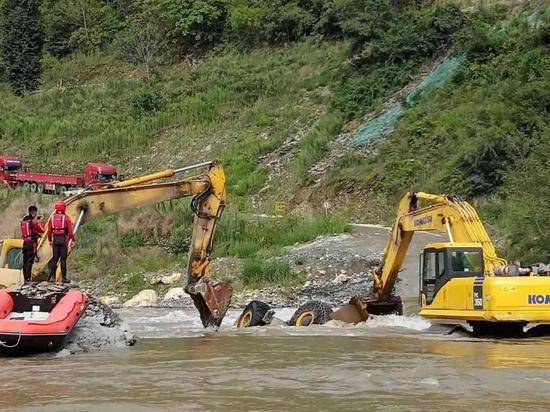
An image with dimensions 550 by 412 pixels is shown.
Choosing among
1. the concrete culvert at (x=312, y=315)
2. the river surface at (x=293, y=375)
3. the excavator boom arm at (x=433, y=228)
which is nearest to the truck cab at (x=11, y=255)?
the river surface at (x=293, y=375)

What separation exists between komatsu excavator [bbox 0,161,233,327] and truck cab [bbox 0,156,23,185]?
36.3m

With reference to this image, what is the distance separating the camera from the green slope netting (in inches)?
1719

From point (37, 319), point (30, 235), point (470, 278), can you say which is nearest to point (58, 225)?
point (30, 235)

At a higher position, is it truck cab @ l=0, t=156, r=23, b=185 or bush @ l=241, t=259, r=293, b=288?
truck cab @ l=0, t=156, r=23, b=185

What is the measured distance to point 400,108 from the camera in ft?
146

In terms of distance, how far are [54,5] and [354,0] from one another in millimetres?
44473

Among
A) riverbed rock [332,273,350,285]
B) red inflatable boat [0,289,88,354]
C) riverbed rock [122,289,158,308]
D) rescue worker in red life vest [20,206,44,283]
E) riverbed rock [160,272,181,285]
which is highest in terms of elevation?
rescue worker in red life vest [20,206,44,283]

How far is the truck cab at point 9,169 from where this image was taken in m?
54.8

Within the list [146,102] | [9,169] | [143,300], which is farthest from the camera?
[146,102]

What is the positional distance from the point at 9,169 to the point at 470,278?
4418 cm

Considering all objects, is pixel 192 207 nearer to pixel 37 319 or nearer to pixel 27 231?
pixel 27 231

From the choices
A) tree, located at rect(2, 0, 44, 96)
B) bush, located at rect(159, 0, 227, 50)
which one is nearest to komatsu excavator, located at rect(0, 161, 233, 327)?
bush, located at rect(159, 0, 227, 50)

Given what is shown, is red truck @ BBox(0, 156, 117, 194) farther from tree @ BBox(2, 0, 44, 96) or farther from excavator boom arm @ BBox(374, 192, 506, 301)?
excavator boom arm @ BBox(374, 192, 506, 301)

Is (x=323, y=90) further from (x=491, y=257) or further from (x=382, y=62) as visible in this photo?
(x=491, y=257)
